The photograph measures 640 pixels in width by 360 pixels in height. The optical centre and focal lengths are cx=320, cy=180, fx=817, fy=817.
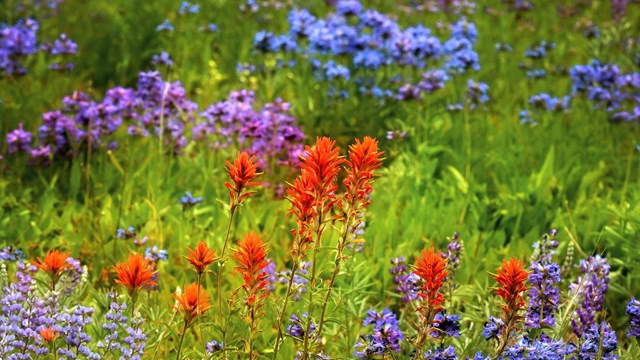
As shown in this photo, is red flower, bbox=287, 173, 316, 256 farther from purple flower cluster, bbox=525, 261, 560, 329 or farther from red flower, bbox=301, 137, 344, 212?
purple flower cluster, bbox=525, 261, 560, 329

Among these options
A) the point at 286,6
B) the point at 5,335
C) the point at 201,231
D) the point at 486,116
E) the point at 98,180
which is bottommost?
the point at 5,335

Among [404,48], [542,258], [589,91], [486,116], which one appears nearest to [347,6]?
[404,48]

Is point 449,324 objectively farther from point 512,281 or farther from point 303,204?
point 303,204

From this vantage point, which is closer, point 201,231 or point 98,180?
point 201,231

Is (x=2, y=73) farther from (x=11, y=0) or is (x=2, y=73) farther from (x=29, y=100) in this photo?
(x=11, y=0)

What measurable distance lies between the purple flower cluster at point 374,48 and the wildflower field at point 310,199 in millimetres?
21

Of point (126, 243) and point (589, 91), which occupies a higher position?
point (589, 91)

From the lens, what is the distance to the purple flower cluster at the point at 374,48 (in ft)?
17.4

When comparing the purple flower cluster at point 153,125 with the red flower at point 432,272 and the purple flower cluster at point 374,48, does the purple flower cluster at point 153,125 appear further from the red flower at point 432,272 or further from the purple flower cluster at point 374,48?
the red flower at point 432,272

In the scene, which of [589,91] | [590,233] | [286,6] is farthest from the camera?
[286,6]

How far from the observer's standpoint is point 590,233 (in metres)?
3.84

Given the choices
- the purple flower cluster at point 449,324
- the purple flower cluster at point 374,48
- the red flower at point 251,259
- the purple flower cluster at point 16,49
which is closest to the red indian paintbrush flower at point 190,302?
the red flower at point 251,259

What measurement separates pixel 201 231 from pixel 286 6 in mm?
4348

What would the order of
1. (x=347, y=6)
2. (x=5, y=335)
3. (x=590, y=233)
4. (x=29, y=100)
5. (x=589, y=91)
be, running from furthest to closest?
(x=347, y=6) < (x=589, y=91) < (x=29, y=100) < (x=590, y=233) < (x=5, y=335)
